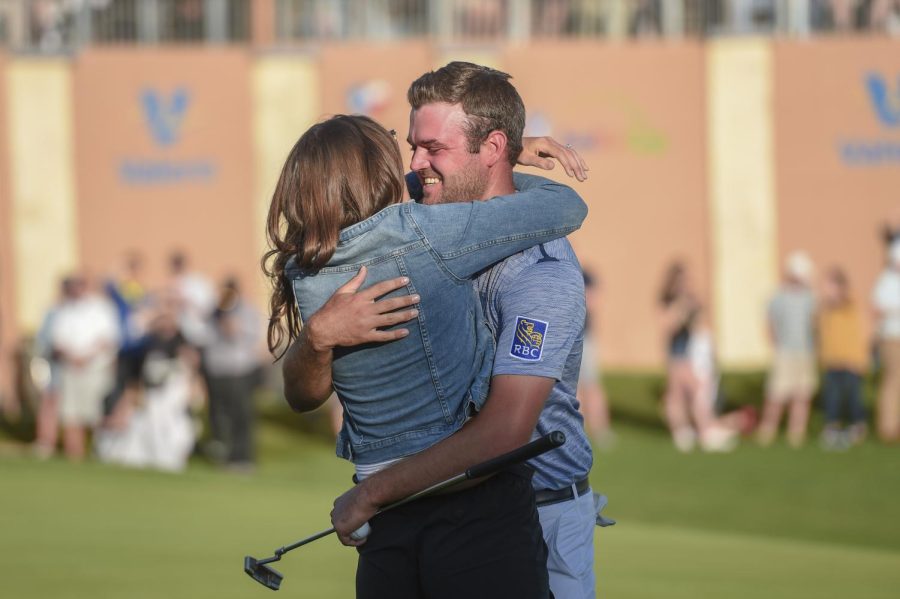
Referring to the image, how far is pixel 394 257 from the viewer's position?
3502 mm

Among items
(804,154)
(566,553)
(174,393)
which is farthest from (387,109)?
(566,553)

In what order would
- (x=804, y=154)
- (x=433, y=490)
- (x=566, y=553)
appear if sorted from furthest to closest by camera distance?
(x=804, y=154)
(x=566, y=553)
(x=433, y=490)

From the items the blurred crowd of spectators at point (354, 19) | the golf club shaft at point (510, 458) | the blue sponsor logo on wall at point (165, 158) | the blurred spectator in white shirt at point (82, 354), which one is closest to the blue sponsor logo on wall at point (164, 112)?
the blue sponsor logo on wall at point (165, 158)

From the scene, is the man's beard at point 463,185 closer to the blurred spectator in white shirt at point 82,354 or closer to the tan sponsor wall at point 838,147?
the blurred spectator in white shirt at point 82,354

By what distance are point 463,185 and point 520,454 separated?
79 cm

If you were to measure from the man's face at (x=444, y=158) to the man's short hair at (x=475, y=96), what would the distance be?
2 centimetres

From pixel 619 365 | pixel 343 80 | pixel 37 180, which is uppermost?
pixel 343 80

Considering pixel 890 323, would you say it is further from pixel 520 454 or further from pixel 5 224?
pixel 5 224

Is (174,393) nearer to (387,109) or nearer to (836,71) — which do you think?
(387,109)

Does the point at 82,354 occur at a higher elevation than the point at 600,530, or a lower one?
higher

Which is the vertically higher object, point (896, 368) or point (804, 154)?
point (804, 154)

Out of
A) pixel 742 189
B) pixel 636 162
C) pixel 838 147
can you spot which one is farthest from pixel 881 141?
pixel 636 162

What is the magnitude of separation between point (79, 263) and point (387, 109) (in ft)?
19.8

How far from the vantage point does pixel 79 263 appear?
83.5ft
